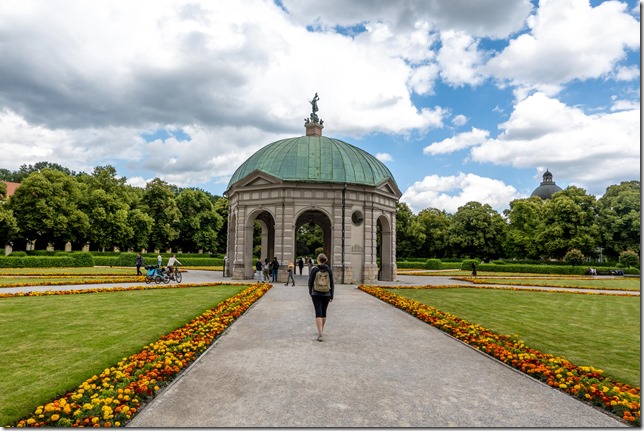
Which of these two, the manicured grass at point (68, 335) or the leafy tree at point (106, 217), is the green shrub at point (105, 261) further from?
the manicured grass at point (68, 335)

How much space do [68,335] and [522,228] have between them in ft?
244

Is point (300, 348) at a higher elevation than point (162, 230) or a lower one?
lower

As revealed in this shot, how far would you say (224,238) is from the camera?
250 feet

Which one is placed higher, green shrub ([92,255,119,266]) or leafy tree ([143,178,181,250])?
leafy tree ([143,178,181,250])

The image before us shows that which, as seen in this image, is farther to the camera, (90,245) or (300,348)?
(90,245)

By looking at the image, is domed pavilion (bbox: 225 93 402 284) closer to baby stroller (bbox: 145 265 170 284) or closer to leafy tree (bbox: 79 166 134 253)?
baby stroller (bbox: 145 265 170 284)

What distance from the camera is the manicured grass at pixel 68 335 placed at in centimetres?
671

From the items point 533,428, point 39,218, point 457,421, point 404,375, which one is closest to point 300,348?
point 404,375

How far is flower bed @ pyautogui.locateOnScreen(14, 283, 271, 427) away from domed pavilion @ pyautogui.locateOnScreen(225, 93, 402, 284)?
769 inches

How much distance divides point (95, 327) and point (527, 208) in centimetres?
7275

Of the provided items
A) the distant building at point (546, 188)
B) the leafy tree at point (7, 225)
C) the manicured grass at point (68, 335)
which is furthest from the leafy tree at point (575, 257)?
the distant building at point (546, 188)

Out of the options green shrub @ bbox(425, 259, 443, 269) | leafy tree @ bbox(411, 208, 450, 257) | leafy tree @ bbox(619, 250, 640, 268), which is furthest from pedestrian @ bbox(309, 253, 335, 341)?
leafy tree @ bbox(411, 208, 450, 257)

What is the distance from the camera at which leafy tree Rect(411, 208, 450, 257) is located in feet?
244

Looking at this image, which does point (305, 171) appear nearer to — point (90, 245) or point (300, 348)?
point (300, 348)
